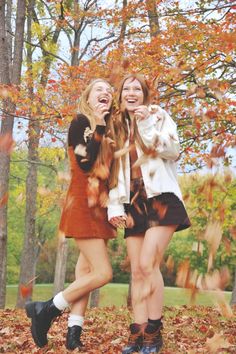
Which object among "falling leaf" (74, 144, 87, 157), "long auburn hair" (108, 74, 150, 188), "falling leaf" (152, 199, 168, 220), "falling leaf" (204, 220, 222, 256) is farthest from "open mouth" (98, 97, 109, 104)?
"falling leaf" (204, 220, 222, 256)

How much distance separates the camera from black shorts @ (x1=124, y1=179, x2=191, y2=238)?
4793 millimetres

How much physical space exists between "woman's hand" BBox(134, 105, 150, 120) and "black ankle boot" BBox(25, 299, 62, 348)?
167 cm

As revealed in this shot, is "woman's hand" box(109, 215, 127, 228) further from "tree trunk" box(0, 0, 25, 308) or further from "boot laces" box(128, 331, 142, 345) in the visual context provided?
"tree trunk" box(0, 0, 25, 308)

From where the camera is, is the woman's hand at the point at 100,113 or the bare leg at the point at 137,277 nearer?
the bare leg at the point at 137,277

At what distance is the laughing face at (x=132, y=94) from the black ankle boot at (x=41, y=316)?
1.70 meters

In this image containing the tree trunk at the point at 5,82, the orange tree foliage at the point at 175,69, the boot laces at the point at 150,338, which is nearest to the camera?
the boot laces at the point at 150,338

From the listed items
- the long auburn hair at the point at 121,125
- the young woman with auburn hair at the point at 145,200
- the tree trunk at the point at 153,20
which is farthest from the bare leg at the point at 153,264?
the tree trunk at the point at 153,20

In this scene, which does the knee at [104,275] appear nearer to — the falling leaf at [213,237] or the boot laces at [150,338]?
the boot laces at [150,338]

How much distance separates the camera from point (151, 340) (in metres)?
4.88

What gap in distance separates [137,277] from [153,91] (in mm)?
2369

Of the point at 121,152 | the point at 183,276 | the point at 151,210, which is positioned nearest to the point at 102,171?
the point at 121,152

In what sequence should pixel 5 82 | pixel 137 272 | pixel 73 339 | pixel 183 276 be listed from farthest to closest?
pixel 5 82 < pixel 73 339 < pixel 137 272 < pixel 183 276

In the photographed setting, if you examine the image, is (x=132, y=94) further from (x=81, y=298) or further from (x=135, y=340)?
(x=135, y=340)

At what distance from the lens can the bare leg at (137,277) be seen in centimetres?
493
